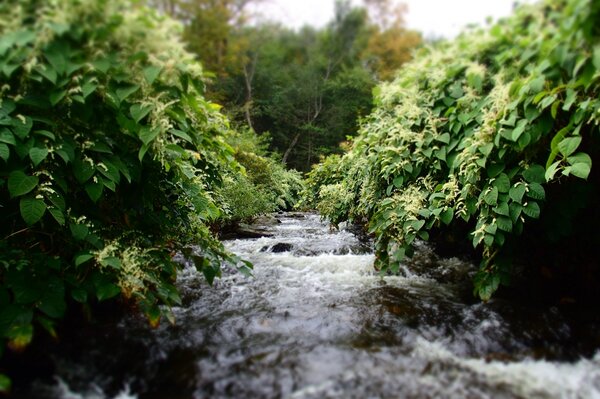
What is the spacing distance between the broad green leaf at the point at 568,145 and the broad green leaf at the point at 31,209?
2.80 meters

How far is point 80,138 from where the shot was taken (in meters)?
1.87

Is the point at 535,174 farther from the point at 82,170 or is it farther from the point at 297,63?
the point at 297,63

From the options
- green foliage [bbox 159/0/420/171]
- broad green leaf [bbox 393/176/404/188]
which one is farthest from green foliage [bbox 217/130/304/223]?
broad green leaf [bbox 393/176/404/188]

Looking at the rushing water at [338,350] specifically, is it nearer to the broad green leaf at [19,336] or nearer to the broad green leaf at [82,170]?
the broad green leaf at [19,336]

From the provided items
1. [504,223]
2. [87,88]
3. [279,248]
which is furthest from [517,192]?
[279,248]

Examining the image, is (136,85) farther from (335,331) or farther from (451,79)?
(451,79)

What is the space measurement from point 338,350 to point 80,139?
192 centimetres

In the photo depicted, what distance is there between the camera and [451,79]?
2812mm

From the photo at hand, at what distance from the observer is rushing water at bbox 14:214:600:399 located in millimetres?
1729

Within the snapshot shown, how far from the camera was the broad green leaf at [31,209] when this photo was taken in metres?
1.73

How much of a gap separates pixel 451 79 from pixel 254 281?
2.70 m

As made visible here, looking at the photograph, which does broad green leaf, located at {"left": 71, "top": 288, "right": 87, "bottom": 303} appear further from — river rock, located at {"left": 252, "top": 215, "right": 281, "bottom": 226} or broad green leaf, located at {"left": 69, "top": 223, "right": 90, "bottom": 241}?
river rock, located at {"left": 252, "top": 215, "right": 281, "bottom": 226}

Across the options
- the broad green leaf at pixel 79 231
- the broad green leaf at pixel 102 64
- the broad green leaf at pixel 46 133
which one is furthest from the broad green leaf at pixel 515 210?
the broad green leaf at pixel 46 133

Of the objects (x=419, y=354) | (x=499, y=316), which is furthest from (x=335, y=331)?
(x=499, y=316)
